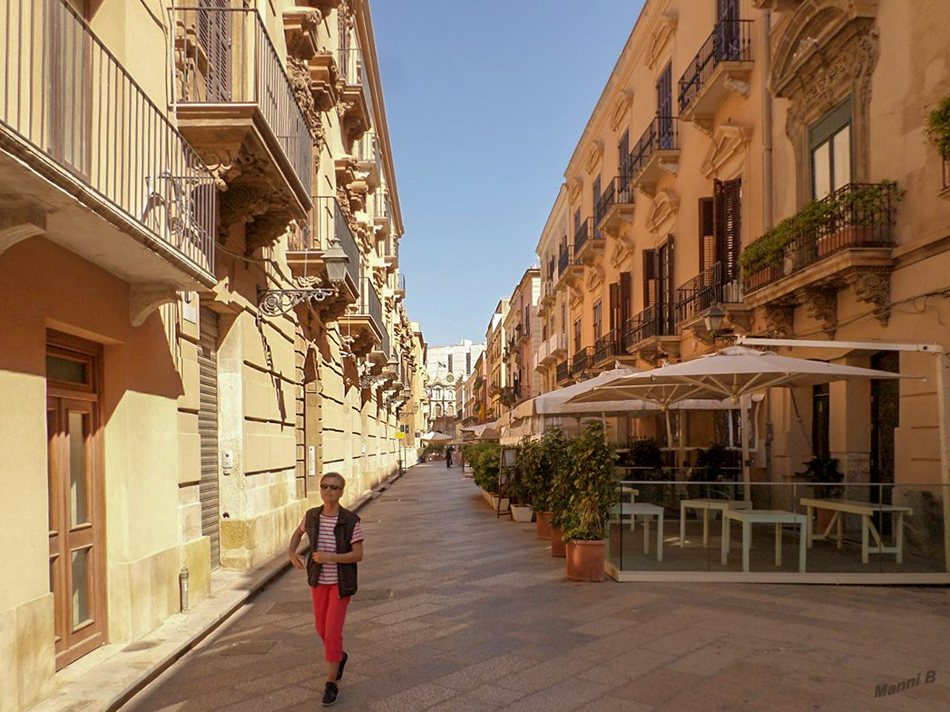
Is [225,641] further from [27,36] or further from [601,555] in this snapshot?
[27,36]

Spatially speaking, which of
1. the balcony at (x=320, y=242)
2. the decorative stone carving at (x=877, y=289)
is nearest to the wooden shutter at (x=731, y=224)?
the decorative stone carving at (x=877, y=289)

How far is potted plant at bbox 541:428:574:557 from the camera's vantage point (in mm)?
10133

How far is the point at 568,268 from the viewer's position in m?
34.3

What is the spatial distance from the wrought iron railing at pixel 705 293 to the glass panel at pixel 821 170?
8.76 ft

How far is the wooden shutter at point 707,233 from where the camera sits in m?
17.0

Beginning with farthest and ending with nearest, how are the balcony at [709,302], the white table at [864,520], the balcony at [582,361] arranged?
the balcony at [582,361] < the balcony at [709,302] < the white table at [864,520]

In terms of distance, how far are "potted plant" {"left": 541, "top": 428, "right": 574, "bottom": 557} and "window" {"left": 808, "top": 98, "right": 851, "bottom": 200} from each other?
547cm

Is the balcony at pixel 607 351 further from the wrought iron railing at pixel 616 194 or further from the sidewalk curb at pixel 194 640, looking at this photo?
the sidewalk curb at pixel 194 640

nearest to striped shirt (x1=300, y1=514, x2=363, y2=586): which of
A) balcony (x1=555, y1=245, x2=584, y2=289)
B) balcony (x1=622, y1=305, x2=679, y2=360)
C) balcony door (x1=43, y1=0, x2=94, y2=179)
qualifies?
balcony door (x1=43, y1=0, x2=94, y2=179)

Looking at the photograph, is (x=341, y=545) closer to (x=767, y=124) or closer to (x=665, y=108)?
A: (x=767, y=124)

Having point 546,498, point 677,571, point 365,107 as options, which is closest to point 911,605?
point 677,571

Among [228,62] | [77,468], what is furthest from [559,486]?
[228,62]

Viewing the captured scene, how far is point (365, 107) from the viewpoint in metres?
20.9

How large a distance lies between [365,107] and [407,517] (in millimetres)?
10167
